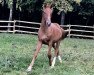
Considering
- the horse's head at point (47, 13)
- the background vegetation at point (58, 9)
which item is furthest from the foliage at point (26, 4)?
the horse's head at point (47, 13)

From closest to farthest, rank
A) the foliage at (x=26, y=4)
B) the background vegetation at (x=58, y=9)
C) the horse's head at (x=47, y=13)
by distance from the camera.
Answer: the horse's head at (x=47, y=13) → the background vegetation at (x=58, y=9) → the foliage at (x=26, y=4)

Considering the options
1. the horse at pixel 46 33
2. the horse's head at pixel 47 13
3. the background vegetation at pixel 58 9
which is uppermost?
the horse's head at pixel 47 13

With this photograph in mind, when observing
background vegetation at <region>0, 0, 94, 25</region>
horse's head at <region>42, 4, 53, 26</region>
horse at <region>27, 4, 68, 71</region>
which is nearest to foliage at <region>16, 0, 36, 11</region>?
background vegetation at <region>0, 0, 94, 25</region>

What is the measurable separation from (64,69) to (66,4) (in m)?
17.7

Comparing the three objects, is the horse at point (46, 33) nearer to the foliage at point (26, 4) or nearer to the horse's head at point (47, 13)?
the horse's head at point (47, 13)

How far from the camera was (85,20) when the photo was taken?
3362cm

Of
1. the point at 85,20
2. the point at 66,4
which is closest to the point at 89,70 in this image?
the point at 66,4

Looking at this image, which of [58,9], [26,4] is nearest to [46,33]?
[58,9]

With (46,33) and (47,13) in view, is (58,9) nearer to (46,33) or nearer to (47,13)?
(46,33)

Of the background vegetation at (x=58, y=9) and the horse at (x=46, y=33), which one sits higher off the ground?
the horse at (x=46, y=33)

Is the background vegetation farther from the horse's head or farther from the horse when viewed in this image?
the horse's head

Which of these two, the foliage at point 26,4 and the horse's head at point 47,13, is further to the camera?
the foliage at point 26,4

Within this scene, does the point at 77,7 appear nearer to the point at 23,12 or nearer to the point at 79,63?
the point at 23,12

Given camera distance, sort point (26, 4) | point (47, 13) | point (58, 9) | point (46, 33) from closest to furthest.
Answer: point (47, 13)
point (46, 33)
point (58, 9)
point (26, 4)
